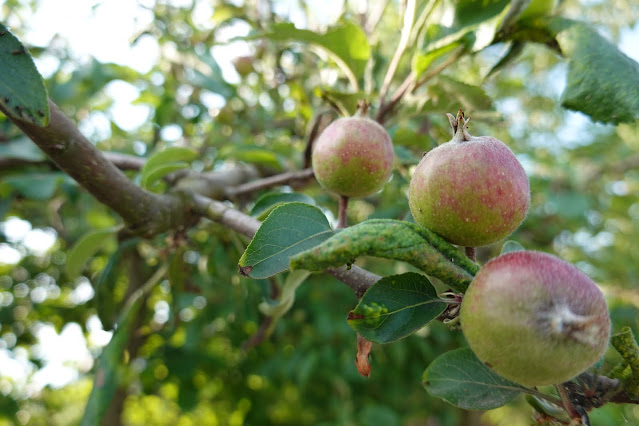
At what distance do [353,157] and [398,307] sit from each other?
0.43m

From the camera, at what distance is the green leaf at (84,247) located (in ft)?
5.54

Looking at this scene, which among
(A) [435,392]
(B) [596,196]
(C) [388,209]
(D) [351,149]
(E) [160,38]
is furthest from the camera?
(B) [596,196]

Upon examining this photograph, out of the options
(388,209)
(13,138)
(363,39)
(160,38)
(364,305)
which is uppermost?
(363,39)

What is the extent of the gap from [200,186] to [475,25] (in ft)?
3.61

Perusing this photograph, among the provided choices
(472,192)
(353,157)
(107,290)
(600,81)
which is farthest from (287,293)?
(600,81)

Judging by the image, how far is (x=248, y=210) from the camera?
234 centimetres

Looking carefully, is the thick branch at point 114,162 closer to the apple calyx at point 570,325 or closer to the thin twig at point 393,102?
the thin twig at point 393,102

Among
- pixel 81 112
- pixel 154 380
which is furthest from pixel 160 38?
pixel 154 380

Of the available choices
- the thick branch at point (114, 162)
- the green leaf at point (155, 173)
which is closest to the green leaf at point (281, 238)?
the green leaf at point (155, 173)

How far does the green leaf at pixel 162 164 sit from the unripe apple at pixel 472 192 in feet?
3.13

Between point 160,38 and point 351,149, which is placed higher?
point 351,149

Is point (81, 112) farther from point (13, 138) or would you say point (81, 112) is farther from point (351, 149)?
point (351, 149)

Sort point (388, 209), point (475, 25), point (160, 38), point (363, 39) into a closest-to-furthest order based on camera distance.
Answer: point (475, 25), point (363, 39), point (388, 209), point (160, 38)

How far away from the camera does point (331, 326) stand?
2.95 metres
